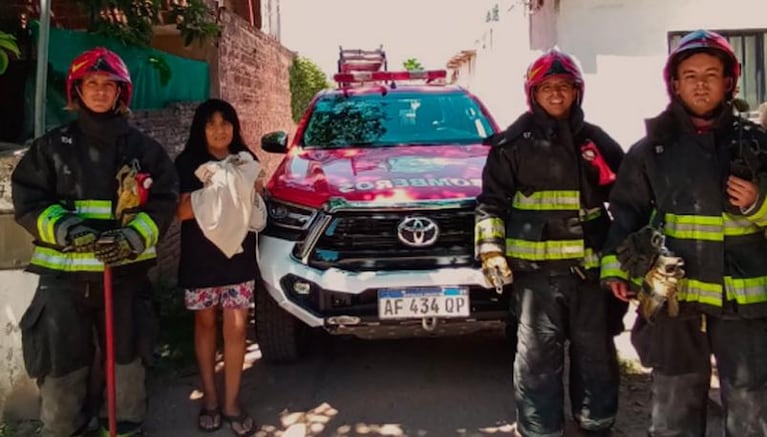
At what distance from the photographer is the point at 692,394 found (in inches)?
110

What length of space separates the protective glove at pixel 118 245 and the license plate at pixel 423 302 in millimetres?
1227

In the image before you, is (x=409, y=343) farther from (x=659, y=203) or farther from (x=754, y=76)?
(x=754, y=76)

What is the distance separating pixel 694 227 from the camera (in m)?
2.70

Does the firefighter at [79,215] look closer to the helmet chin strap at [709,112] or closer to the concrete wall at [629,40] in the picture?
the helmet chin strap at [709,112]

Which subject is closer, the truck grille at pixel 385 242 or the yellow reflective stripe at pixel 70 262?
the yellow reflective stripe at pixel 70 262

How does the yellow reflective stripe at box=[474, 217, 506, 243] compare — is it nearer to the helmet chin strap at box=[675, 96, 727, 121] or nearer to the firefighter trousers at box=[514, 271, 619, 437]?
the firefighter trousers at box=[514, 271, 619, 437]

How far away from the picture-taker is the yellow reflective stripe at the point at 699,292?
2.64 m

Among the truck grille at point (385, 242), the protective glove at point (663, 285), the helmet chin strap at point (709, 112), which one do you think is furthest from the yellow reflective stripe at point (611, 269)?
the truck grille at point (385, 242)

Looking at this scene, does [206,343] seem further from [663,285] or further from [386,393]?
[663,285]


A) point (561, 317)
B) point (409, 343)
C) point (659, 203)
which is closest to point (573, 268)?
point (561, 317)

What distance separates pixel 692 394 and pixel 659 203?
748mm

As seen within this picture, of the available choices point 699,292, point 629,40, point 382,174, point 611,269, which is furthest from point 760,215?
point 629,40

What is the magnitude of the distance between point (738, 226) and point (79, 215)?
2647 mm

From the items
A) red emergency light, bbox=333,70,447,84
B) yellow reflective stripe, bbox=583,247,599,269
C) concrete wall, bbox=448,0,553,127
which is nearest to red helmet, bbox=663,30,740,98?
yellow reflective stripe, bbox=583,247,599,269
